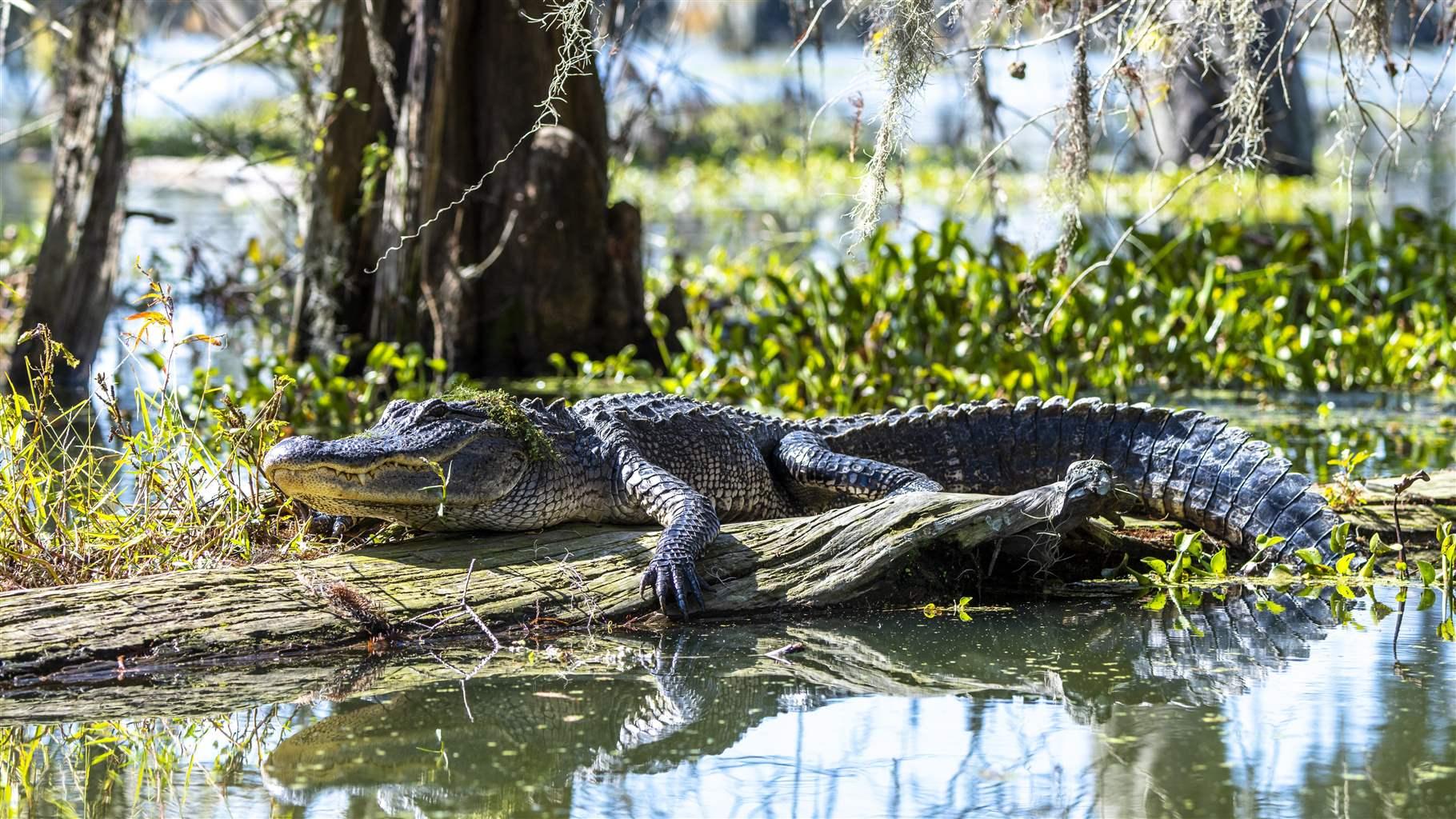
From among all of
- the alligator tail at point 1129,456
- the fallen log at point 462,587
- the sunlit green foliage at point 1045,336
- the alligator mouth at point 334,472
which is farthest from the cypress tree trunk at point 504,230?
the fallen log at point 462,587

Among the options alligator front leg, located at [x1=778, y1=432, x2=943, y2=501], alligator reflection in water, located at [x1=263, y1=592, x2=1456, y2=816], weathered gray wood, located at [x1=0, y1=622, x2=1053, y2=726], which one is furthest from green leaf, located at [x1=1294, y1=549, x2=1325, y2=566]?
weathered gray wood, located at [x1=0, y1=622, x2=1053, y2=726]

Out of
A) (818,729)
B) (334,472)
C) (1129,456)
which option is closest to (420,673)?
(334,472)

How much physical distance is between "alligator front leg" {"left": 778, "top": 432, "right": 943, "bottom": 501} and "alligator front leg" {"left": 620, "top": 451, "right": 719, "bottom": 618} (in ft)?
1.85

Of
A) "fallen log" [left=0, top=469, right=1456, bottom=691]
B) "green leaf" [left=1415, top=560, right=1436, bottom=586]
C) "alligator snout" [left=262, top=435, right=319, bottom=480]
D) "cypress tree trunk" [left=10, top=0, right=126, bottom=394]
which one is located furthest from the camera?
"cypress tree trunk" [left=10, top=0, right=126, bottom=394]

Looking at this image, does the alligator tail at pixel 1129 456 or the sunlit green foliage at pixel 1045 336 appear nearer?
the alligator tail at pixel 1129 456

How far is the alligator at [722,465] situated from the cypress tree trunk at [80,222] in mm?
4760

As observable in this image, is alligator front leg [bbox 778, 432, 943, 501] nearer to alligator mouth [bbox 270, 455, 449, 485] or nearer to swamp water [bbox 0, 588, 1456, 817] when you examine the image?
swamp water [bbox 0, 588, 1456, 817]

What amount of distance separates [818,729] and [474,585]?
4.71 feet

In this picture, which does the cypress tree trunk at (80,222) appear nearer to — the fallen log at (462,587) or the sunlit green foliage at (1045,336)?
the sunlit green foliage at (1045,336)

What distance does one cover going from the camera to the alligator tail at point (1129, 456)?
5.34 m

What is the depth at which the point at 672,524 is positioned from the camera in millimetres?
4949

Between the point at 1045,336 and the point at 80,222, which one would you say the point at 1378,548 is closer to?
the point at 1045,336

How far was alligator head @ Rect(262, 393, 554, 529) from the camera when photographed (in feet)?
15.5

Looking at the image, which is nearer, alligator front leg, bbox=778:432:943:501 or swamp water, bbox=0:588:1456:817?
swamp water, bbox=0:588:1456:817
